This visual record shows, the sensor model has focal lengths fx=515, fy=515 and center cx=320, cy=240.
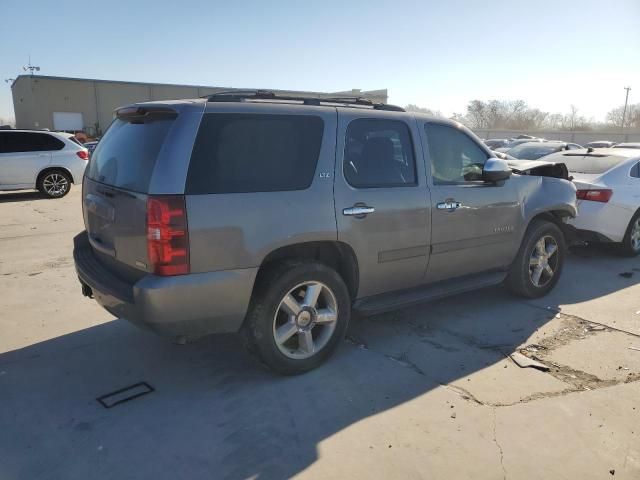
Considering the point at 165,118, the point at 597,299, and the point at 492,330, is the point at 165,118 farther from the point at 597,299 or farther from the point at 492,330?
the point at 597,299

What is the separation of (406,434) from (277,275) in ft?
4.27

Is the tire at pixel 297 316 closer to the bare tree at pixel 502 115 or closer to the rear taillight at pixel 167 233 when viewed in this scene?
the rear taillight at pixel 167 233

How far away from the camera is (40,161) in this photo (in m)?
13.4

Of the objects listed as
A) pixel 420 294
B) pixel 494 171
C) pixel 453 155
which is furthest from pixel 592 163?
pixel 420 294

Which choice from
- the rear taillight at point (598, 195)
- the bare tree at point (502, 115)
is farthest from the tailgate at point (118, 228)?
the bare tree at point (502, 115)

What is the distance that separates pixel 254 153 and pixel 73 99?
4768 centimetres

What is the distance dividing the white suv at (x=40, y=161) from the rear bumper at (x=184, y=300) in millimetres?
11594

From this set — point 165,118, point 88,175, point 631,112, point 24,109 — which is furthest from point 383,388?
point 631,112

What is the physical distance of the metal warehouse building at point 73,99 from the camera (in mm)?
43250

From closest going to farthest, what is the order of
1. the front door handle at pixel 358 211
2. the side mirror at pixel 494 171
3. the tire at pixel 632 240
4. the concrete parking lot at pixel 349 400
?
the concrete parking lot at pixel 349 400
the front door handle at pixel 358 211
the side mirror at pixel 494 171
the tire at pixel 632 240

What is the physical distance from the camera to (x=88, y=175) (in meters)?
4.11

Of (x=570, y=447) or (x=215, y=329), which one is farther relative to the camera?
(x=215, y=329)

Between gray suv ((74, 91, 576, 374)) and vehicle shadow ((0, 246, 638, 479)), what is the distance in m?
0.38

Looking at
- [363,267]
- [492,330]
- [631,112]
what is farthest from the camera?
[631,112]
